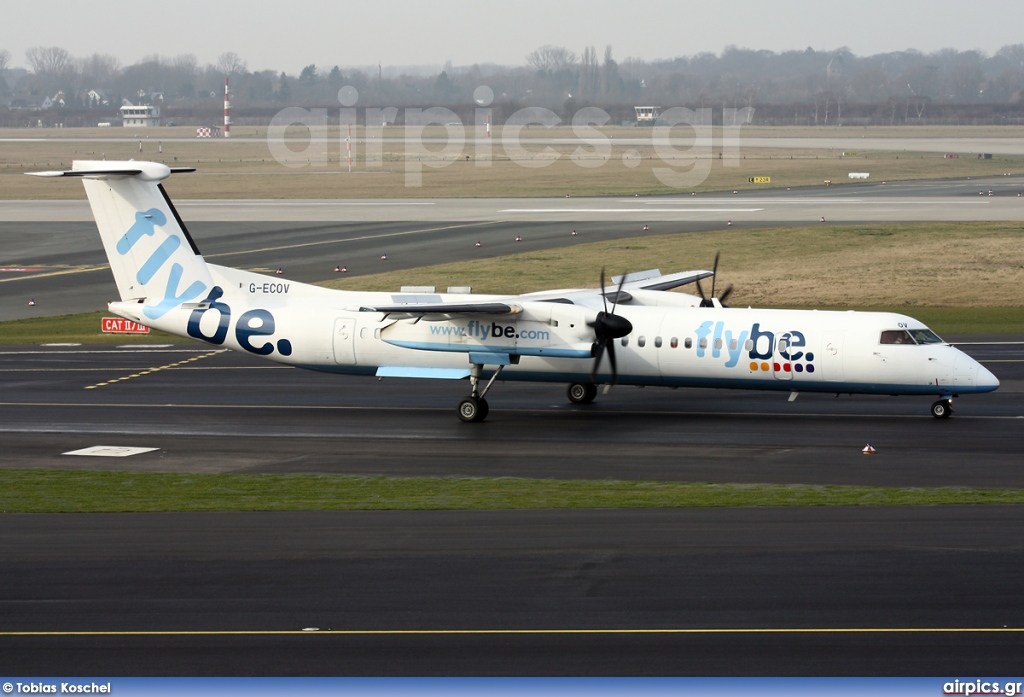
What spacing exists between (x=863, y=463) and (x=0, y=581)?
55.6 ft

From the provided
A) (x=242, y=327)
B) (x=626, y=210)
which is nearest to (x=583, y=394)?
(x=242, y=327)

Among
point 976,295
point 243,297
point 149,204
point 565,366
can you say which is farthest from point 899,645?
point 976,295

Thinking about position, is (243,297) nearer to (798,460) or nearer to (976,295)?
(798,460)

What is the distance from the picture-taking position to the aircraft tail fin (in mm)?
32500

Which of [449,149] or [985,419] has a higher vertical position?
[449,149]

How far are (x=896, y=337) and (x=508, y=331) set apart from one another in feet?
32.2

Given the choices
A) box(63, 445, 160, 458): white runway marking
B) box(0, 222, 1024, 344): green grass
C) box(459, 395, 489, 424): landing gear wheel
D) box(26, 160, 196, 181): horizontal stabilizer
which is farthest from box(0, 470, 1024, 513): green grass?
box(0, 222, 1024, 344): green grass

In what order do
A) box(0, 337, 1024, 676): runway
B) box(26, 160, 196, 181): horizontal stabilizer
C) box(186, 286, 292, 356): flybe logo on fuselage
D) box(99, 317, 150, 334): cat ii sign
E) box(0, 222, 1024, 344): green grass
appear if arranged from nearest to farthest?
box(0, 337, 1024, 676): runway
box(26, 160, 196, 181): horizontal stabilizer
box(186, 286, 292, 356): flybe logo on fuselage
box(99, 317, 150, 334): cat ii sign
box(0, 222, 1024, 344): green grass

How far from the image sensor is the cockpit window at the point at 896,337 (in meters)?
28.7

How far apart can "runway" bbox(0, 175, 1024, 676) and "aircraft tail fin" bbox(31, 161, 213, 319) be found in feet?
10.6

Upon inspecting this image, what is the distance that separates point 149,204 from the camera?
107ft

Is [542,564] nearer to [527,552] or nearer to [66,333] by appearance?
[527,552]

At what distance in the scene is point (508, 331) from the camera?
30281mm

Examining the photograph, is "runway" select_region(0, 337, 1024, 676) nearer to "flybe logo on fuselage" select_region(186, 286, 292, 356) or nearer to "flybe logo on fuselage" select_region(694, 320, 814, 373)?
"flybe logo on fuselage" select_region(694, 320, 814, 373)
